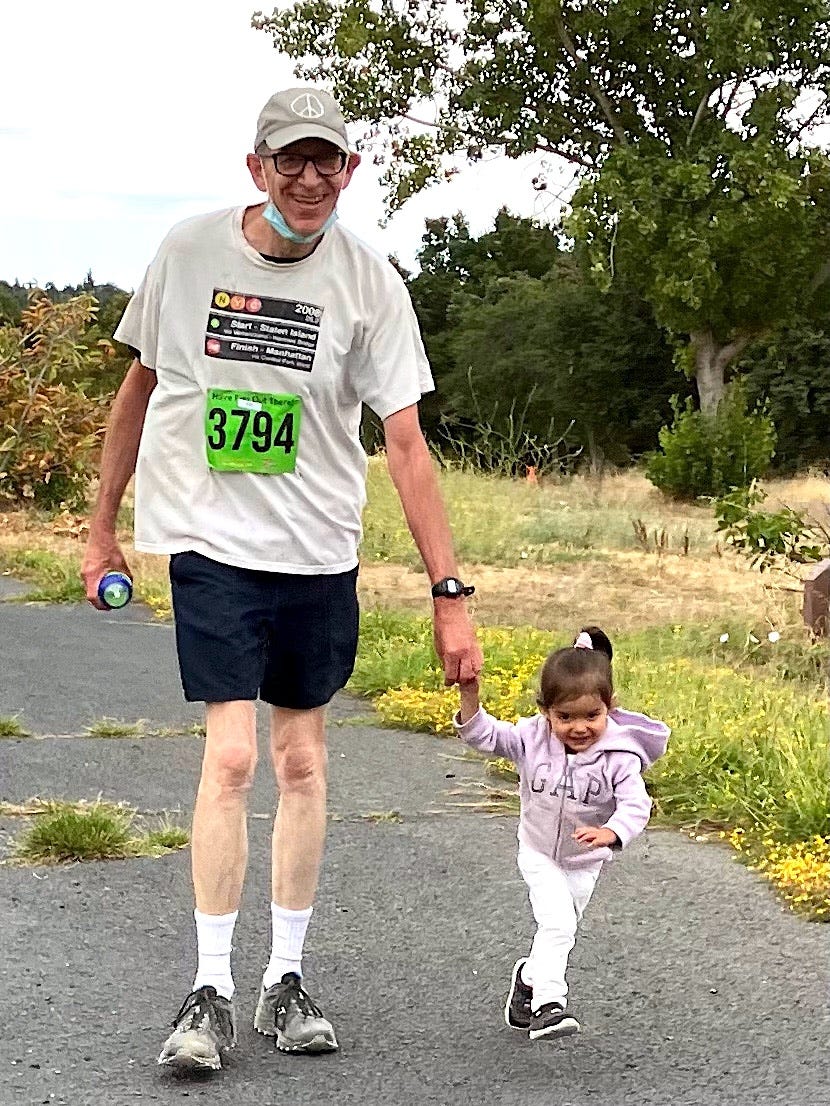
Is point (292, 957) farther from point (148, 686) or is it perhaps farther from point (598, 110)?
point (598, 110)

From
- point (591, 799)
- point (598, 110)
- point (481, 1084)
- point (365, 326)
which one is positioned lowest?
point (481, 1084)

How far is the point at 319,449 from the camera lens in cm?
357

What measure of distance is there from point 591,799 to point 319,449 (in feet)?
3.07

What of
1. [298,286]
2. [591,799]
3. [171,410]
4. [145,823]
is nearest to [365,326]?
[298,286]

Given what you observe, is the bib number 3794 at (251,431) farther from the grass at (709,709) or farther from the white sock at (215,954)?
the grass at (709,709)

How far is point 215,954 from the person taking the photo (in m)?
3.43

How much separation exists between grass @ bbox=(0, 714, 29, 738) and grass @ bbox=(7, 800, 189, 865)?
1.61 m

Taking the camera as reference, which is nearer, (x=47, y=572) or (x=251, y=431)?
(x=251, y=431)

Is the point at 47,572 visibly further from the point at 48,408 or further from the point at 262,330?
the point at 262,330

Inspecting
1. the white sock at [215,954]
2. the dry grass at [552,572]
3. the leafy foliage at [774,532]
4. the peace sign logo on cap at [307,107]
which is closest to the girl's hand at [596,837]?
the white sock at [215,954]

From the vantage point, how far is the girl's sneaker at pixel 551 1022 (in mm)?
3404

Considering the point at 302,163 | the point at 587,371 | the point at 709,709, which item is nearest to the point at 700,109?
the point at 587,371

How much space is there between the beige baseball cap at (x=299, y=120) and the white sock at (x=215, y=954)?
5.22ft

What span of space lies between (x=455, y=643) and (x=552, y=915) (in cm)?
61
